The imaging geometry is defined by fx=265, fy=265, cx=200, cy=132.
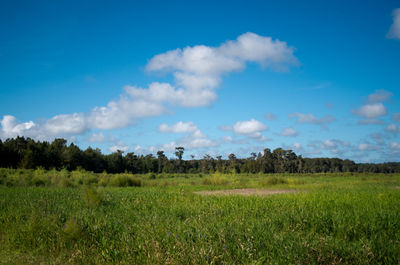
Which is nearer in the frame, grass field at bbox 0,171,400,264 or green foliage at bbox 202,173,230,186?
grass field at bbox 0,171,400,264

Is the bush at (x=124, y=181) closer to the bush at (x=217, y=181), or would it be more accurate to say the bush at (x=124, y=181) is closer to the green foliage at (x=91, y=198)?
the bush at (x=217, y=181)

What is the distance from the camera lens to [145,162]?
280ft

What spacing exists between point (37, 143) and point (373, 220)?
6622 cm

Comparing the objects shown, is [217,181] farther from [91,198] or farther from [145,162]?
[145,162]

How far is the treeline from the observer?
175 feet

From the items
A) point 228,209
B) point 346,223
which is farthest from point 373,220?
point 228,209

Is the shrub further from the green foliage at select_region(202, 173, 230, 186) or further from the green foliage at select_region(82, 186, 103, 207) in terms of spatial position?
the green foliage at select_region(202, 173, 230, 186)

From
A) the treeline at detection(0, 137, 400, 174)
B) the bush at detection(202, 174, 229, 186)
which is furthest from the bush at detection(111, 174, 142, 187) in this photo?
the treeline at detection(0, 137, 400, 174)

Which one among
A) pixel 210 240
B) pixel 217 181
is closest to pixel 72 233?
pixel 210 240

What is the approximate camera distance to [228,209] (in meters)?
7.77

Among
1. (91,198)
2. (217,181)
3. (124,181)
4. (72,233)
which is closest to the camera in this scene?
(72,233)

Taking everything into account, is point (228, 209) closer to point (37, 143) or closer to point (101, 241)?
point (101, 241)

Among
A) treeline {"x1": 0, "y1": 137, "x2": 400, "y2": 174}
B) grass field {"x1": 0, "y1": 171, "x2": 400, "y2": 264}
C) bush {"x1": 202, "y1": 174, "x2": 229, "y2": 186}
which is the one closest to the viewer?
grass field {"x1": 0, "y1": 171, "x2": 400, "y2": 264}

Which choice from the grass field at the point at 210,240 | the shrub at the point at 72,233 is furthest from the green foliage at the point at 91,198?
the shrub at the point at 72,233
